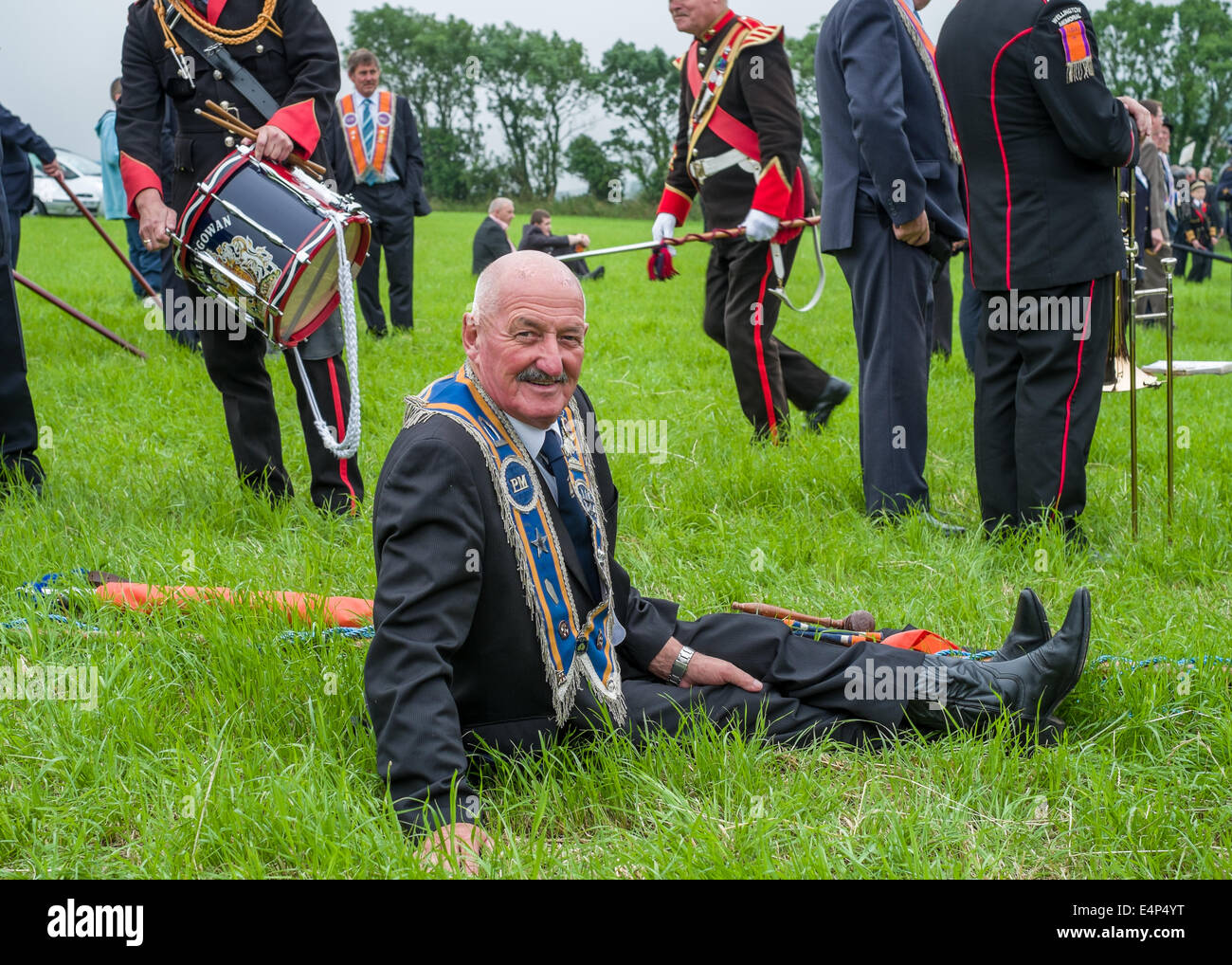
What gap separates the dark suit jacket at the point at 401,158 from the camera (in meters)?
10.3

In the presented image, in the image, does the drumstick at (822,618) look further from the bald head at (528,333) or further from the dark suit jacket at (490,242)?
the dark suit jacket at (490,242)

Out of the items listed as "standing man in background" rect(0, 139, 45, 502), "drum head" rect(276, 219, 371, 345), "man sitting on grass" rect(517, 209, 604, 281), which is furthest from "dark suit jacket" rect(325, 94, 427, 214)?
"drum head" rect(276, 219, 371, 345)

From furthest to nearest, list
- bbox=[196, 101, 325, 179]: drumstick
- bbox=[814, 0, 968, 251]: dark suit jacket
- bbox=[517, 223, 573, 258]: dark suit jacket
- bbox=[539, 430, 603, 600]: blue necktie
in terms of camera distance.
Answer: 1. bbox=[517, 223, 573, 258]: dark suit jacket
2. bbox=[814, 0, 968, 251]: dark suit jacket
3. bbox=[196, 101, 325, 179]: drumstick
4. bbox=[539, 430, 603, 600]: blue necktie

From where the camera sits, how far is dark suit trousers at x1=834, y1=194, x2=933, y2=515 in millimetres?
4887

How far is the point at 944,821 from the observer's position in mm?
2484

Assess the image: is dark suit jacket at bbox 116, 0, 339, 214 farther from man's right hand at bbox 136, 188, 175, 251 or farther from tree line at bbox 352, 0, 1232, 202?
tree line at bbox 352, 0, 1232, 202

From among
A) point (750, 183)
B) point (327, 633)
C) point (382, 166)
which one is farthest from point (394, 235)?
Answer: point (327, 633)

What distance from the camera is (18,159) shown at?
859 centimetres

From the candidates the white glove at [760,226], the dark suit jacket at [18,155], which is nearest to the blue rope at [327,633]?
the white glove at [760,226]

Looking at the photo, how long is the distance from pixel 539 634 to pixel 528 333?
70 cm

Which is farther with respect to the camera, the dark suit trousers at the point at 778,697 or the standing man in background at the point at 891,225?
the standing man in background at the point at 891,225
